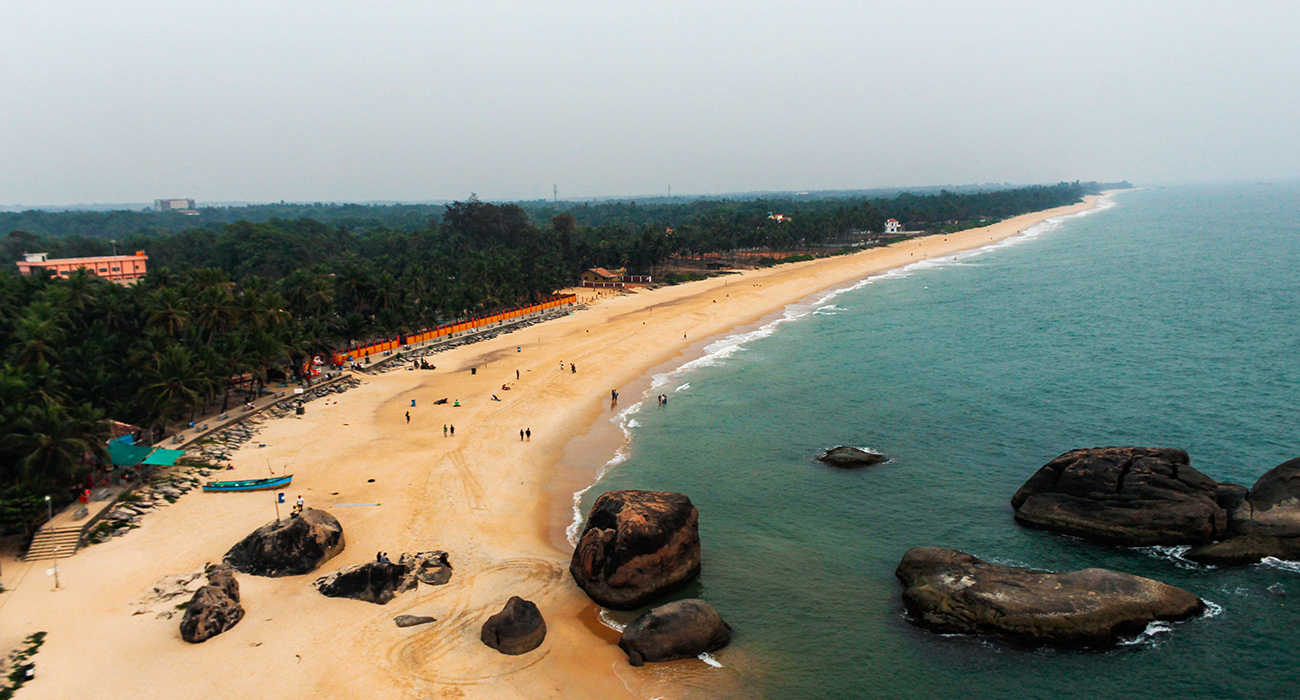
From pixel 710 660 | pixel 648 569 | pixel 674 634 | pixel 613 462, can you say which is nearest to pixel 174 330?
pixel 613 462

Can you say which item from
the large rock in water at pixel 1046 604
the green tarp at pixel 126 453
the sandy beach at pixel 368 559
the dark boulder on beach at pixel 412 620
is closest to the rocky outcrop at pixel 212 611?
the sandy beach at pixel 368 559

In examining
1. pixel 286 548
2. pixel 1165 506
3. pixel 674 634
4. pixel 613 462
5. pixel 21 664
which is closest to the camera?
pixel 21 664

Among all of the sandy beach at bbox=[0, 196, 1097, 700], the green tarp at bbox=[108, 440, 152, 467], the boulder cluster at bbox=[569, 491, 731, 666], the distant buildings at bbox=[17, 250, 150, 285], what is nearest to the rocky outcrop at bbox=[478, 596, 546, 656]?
the sandy beach at bbox=[0, 196, 1097, 700]

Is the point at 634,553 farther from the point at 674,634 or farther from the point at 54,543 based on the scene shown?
the point at 54,543

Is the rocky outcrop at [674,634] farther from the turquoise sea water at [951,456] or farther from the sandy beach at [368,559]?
the turquoise sea water at [951,456]

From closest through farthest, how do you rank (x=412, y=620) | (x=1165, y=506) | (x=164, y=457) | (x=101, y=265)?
(x=412, y=620) → (x=1165, y=506) → (x=164, y=457) → (x=101, y=265)

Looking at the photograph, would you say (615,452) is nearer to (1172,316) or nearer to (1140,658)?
(1140,658)

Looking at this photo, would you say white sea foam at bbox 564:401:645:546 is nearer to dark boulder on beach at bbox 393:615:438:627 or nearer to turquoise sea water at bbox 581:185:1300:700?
turquoise sea water at bbox 581:185:1300:700

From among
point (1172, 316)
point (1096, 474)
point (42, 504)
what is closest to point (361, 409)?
point (42, 504)
